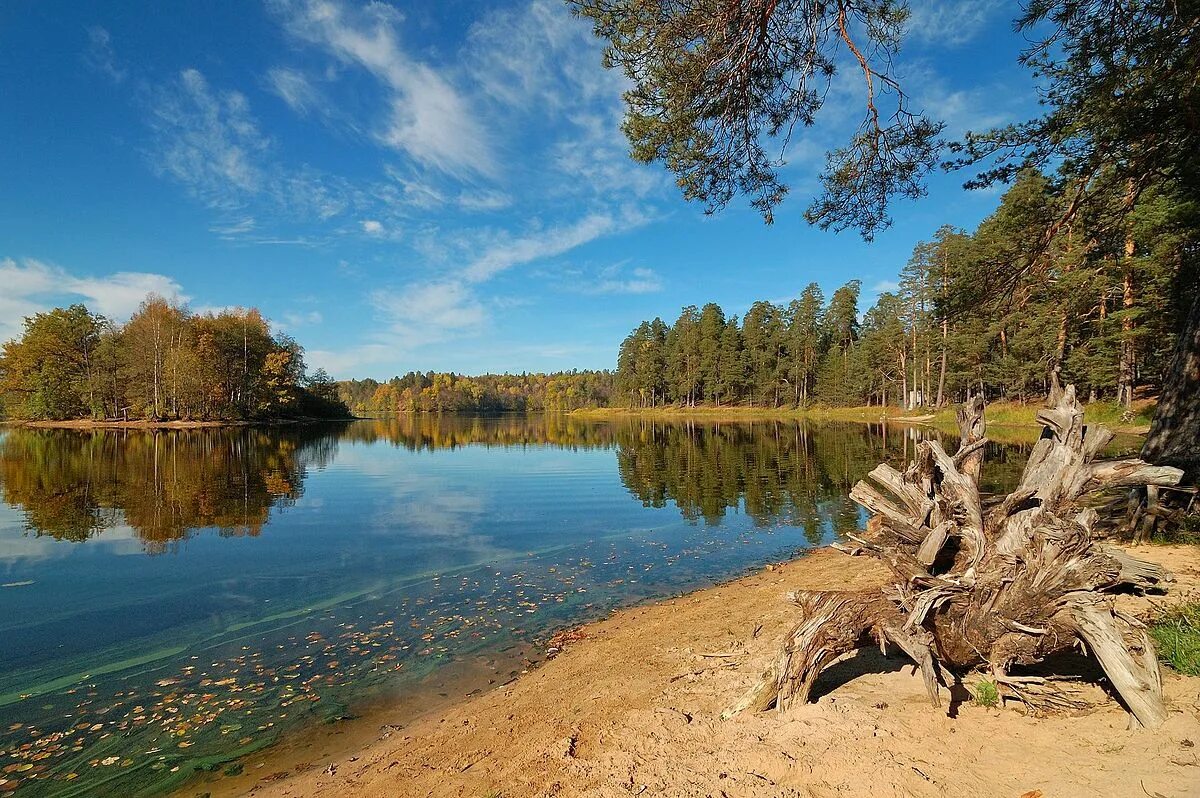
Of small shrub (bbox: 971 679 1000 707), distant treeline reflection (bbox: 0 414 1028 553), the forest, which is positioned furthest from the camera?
the forest

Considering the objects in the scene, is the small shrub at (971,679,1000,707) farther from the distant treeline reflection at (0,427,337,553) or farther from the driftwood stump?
the distant treeline reflection at (0,427,337,553)

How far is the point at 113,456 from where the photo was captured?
3575cm

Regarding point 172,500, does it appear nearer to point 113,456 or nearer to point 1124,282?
point 113,456

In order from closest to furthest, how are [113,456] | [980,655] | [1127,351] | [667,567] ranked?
[980,655] < [667,567] < [1127,351] < [113,456]

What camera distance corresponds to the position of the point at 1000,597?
15.4ft

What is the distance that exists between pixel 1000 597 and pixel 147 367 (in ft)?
288

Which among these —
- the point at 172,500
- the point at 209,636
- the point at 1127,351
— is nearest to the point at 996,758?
the point at 209,636

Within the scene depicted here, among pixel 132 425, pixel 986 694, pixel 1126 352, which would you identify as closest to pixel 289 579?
pixel 986 694

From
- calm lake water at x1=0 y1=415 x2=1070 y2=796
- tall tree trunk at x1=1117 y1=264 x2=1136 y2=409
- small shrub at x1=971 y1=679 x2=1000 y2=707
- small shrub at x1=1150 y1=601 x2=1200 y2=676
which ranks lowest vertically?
calm lake water at x1=0 y1=415 x2=1070 y2=796

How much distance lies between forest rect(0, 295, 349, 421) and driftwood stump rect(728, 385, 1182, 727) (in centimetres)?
8162

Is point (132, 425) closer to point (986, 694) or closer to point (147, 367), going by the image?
point (147, 367)

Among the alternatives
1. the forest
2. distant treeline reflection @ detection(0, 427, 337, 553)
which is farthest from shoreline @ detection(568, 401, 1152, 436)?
the forest

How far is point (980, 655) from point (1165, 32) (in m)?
8.96

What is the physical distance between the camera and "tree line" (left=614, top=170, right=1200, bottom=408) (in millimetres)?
9961
